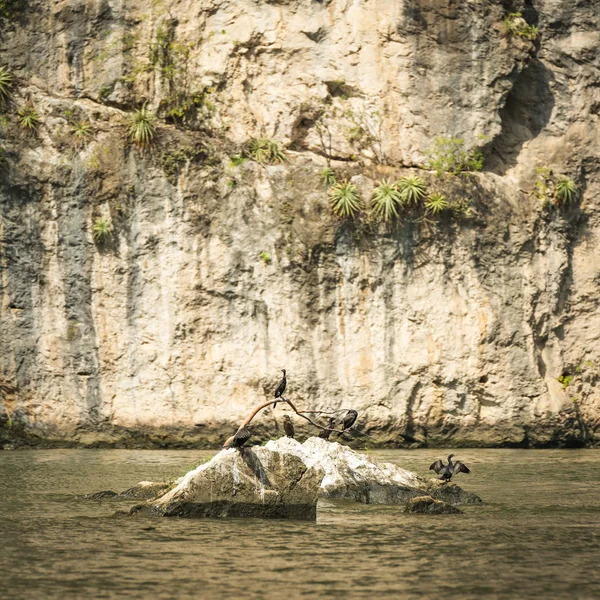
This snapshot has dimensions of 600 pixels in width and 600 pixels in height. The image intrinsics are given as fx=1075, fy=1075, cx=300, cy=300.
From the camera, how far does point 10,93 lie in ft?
84.9

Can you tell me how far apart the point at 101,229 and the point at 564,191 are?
11.3 m

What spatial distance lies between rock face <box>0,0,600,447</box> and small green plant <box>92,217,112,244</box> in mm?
142

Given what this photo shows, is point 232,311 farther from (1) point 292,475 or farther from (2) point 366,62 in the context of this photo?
(1) point 292,475

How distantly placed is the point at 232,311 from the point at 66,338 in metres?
3.88

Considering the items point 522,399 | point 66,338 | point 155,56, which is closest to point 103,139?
point 155,56

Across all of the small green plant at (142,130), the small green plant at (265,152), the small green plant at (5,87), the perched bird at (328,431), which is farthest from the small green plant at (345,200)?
the perched bird at (328,431)

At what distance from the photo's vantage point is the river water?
9.12 metres

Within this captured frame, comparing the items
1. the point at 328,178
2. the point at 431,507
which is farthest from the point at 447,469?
the point at 328,178

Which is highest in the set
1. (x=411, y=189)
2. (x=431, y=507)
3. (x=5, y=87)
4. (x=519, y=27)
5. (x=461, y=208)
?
(x=519, y=27)

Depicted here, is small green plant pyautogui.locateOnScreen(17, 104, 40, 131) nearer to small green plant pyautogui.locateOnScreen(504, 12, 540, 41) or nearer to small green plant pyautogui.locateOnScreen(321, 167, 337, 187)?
small green plant pyautogui.locateOnScreen(321, 167, 337, 187)

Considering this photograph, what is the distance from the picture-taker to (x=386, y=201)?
998 inches

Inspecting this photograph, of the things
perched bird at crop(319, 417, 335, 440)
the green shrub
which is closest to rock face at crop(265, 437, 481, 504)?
perched bird at crop(319, 417, 335, 440)

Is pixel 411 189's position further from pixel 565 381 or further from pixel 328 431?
pixel 328 431

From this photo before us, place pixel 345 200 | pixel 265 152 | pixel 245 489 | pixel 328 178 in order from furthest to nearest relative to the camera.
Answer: pixel 265 152 → pixel 328 178 → pixel 345 200 → pixel 245 489
